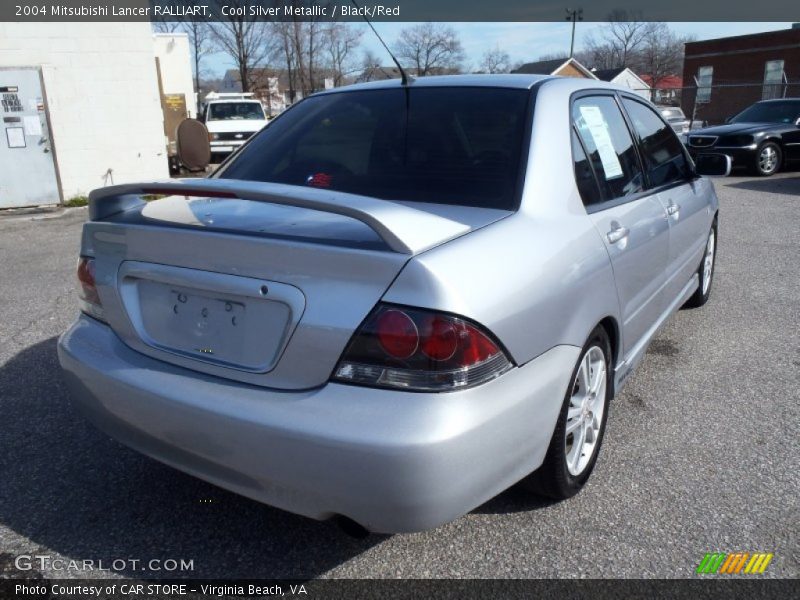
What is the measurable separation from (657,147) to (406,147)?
1.76 metres

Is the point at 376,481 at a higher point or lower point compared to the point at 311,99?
lower

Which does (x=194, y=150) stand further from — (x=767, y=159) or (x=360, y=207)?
(x=767, y=159)

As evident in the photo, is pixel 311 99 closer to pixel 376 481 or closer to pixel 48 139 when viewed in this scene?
pixel 376 481

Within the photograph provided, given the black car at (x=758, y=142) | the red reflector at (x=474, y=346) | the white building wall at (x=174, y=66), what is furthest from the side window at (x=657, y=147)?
the white building wall at (x=174, y=66)

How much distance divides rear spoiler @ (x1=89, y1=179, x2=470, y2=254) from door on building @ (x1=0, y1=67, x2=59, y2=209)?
10.3 m

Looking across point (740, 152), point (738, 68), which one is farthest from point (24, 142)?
point (738, 68)

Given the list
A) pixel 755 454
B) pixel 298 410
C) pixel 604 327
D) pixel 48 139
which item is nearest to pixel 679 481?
pixel 755 454

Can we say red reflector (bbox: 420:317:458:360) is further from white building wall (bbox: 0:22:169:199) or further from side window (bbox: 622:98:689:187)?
white building wall (bbox: 0:22:169:199)

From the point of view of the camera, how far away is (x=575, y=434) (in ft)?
8.71

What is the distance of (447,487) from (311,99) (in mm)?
2270

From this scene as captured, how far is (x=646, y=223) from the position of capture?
319 cm

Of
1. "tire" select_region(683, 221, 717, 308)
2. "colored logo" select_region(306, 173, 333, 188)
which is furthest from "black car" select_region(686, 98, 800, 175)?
"colored logo" select_region(306, 173, 333, 188)

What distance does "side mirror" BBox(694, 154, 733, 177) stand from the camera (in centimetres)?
436

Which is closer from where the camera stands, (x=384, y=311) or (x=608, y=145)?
(x=384, y=311)
